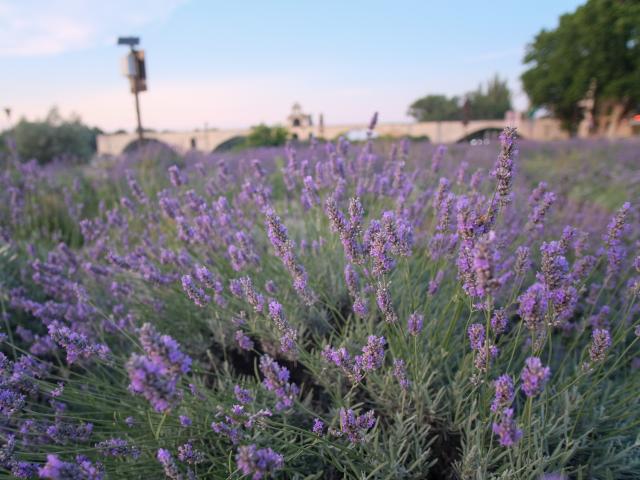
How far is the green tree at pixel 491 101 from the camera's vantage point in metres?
60.5

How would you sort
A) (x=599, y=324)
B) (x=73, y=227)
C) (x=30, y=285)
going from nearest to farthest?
(x=599, y=324)
(x=30, y=285)
(x=73, y=227)

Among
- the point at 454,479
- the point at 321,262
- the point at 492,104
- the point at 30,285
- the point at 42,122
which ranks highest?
the point at 492,104

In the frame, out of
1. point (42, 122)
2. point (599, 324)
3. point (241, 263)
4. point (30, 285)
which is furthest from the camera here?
point (42, 122)

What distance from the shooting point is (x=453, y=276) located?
7.15 ft

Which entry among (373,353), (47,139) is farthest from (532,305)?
(47,139)

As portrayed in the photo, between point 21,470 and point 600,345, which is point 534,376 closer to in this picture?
point 600,345

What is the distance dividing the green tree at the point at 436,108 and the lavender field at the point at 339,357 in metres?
63.8

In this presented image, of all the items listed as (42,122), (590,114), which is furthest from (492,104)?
(42,122)

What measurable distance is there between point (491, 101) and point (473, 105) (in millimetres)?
4369

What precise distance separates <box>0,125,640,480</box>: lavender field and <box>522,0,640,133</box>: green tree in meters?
27.2

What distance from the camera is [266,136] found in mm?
17047

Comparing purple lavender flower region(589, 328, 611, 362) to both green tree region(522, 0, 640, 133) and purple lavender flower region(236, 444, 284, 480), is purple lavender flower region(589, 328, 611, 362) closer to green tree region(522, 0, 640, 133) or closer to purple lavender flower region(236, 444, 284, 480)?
purple lavender flower region(236, 444, 284, 480)

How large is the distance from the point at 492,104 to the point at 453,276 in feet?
219

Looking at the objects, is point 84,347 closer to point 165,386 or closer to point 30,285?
point 165,386
